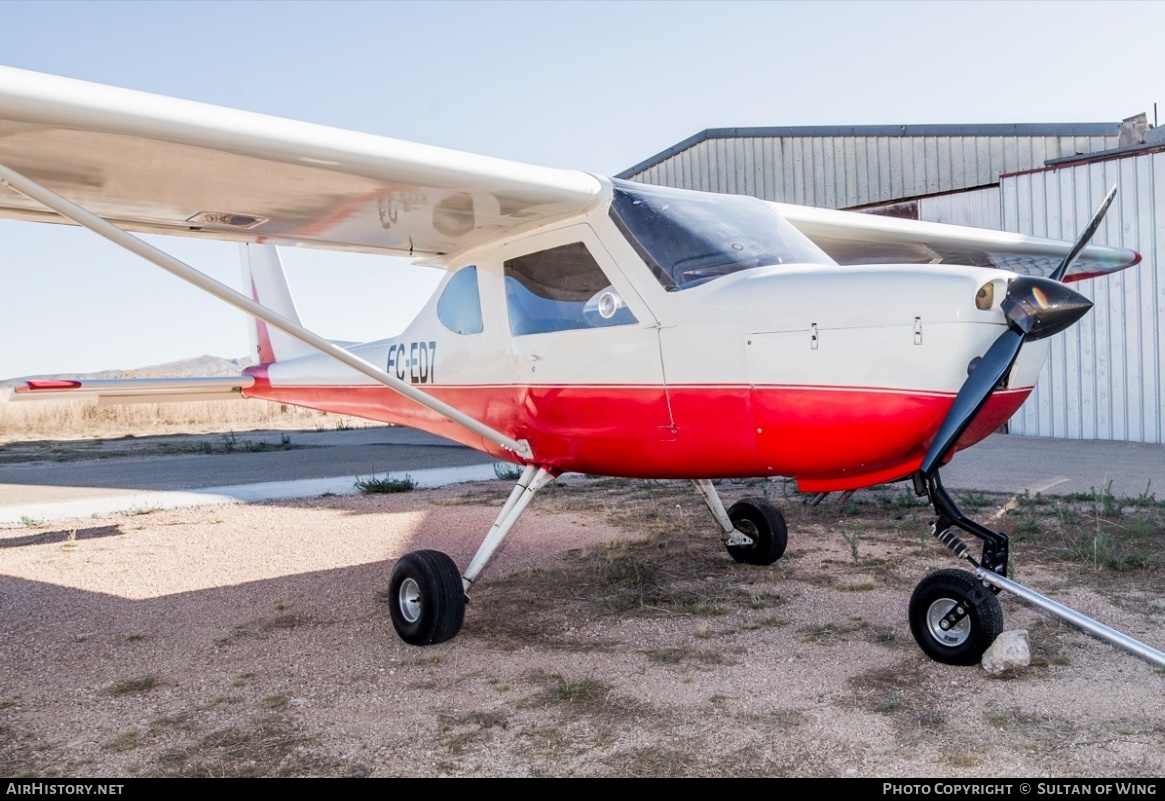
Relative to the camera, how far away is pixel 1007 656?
3480 millimetres

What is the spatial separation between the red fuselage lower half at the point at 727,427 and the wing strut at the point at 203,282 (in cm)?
32

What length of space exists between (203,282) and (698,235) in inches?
91.9

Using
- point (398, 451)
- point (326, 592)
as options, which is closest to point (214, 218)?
point (326, 592)

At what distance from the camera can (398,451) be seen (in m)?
14.8

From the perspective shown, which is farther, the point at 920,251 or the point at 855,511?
the point at 855,511

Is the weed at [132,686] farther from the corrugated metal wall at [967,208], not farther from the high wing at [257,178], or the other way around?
the corrugated metal wall at [967,208]

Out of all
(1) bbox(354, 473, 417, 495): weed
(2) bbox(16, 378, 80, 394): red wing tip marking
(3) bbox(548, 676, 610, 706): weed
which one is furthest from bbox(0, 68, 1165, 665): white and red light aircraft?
(1) bbox(354, 473, 417, 495): weed

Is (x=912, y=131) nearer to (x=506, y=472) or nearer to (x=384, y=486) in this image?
(x=506, y=472)

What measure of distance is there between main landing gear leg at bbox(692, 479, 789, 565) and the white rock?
2.08m

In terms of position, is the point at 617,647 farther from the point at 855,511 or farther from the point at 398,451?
the point at 398,451

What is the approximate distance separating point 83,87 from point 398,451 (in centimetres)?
1174

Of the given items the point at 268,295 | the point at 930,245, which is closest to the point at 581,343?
the point at 930,245

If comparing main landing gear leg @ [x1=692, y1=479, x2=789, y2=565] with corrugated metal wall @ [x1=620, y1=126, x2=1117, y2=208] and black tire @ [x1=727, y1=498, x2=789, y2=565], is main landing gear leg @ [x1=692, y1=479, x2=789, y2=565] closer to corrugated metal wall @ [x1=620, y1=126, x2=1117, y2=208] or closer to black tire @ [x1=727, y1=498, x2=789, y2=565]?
black tire @ [x1=727, y1=498, x2=789, y2=565]

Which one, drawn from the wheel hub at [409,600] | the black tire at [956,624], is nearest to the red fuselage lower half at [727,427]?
the black tire at [956,624]
